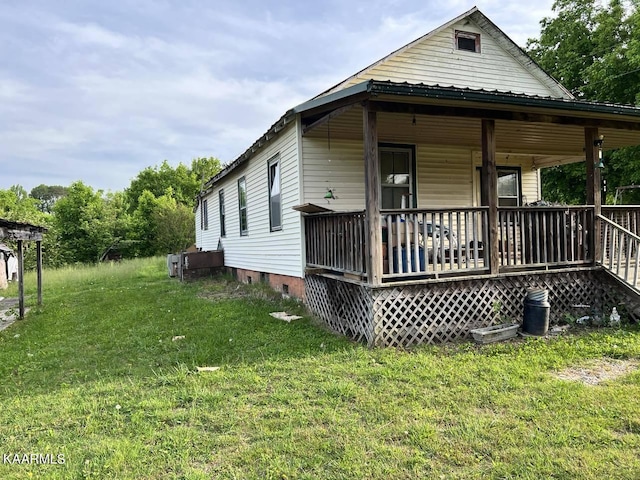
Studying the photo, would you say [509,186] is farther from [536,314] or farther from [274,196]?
[274,196]

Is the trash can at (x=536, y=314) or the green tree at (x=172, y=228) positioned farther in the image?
the green tree at (x=172, y=228)

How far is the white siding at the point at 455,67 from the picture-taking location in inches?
359

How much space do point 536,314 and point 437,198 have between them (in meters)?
3.86

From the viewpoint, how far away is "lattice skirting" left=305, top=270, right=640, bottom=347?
5781 mm

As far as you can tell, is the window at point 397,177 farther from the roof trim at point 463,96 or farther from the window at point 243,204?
the window at point 243,204

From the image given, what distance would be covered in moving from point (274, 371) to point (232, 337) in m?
1.73

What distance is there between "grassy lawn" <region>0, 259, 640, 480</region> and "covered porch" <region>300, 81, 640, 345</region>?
68cm

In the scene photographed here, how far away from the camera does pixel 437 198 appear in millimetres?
9406

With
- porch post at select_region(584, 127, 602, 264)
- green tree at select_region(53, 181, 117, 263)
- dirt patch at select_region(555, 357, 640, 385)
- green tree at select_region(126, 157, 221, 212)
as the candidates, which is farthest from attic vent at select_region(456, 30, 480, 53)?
green tree at select_region(126, 157, 221, 212)

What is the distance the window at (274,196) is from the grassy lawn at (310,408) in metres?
3.17

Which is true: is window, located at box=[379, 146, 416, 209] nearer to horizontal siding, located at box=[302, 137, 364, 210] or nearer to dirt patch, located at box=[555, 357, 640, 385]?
horizontal siding, located at box=[302, 137, 364, 210]

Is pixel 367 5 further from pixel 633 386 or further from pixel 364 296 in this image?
pixel 633 386

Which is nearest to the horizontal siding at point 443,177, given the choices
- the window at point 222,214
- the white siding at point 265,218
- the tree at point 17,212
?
the white siding at point 265,218

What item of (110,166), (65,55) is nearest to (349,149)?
(65,55)
